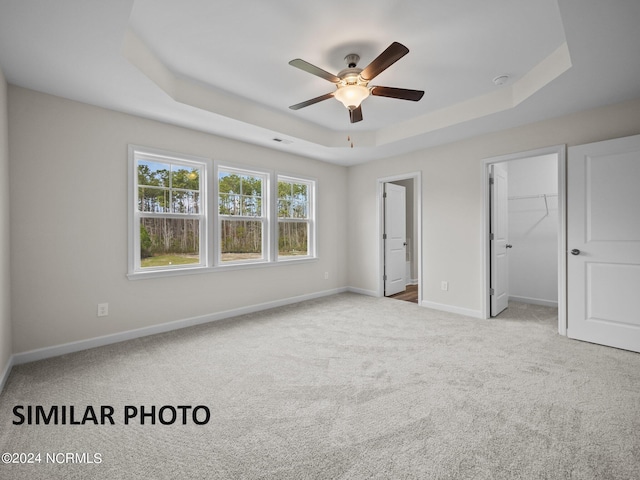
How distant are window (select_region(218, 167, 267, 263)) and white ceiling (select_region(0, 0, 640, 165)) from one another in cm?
81

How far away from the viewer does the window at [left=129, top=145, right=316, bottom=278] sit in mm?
3521

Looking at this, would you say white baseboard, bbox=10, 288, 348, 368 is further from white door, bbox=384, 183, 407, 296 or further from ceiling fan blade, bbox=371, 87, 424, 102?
ceiling fan blade, bbox=371, 87, 424, 102

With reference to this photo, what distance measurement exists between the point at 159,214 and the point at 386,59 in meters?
2.89

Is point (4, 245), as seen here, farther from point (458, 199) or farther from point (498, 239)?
point (498, 239)

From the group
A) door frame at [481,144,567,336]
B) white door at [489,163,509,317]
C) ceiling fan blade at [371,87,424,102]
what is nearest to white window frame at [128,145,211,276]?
ceiling fan blade at [371,87,424,102]

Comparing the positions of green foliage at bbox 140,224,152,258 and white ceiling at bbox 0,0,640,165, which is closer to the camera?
white ceiling at bbox 0,0,640,165

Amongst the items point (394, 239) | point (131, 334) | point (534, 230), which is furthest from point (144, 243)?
point (534, 230)

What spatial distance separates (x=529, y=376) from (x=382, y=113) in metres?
3.19

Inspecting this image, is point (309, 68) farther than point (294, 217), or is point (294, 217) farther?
point (294, 217)

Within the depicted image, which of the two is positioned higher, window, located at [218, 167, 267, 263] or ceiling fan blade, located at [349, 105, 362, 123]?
ceiling fan blade, located at [349, 105, 362, 123]

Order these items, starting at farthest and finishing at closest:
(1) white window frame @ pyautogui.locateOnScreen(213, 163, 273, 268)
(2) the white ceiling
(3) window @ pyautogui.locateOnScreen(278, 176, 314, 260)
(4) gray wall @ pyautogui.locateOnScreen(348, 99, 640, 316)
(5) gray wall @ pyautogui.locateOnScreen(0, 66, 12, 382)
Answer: (3) window @ pyautogui.locateOnScreen(278, 176, 314, 260) < (1) white window frame @ pyautogui.locateOnScreen(213, 163, 273, 268) < (4) gray wall @ pyautogui.locateOnScreen(348, 99, 640, 316) < (5) gray wall @ pyautogui.locateOnScreen(0, 66, 12, 382) < (2) the white ceiling

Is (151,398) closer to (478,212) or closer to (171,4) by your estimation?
(171,4)

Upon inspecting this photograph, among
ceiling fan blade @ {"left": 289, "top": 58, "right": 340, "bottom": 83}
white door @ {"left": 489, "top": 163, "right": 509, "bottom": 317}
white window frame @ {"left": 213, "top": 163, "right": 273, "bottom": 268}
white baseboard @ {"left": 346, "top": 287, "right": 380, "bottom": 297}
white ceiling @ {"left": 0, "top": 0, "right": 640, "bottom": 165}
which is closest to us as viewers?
white ceiling @ {"left": 0, "top": 0, "right": 640, "bottom": 165}

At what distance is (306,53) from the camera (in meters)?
2.62
